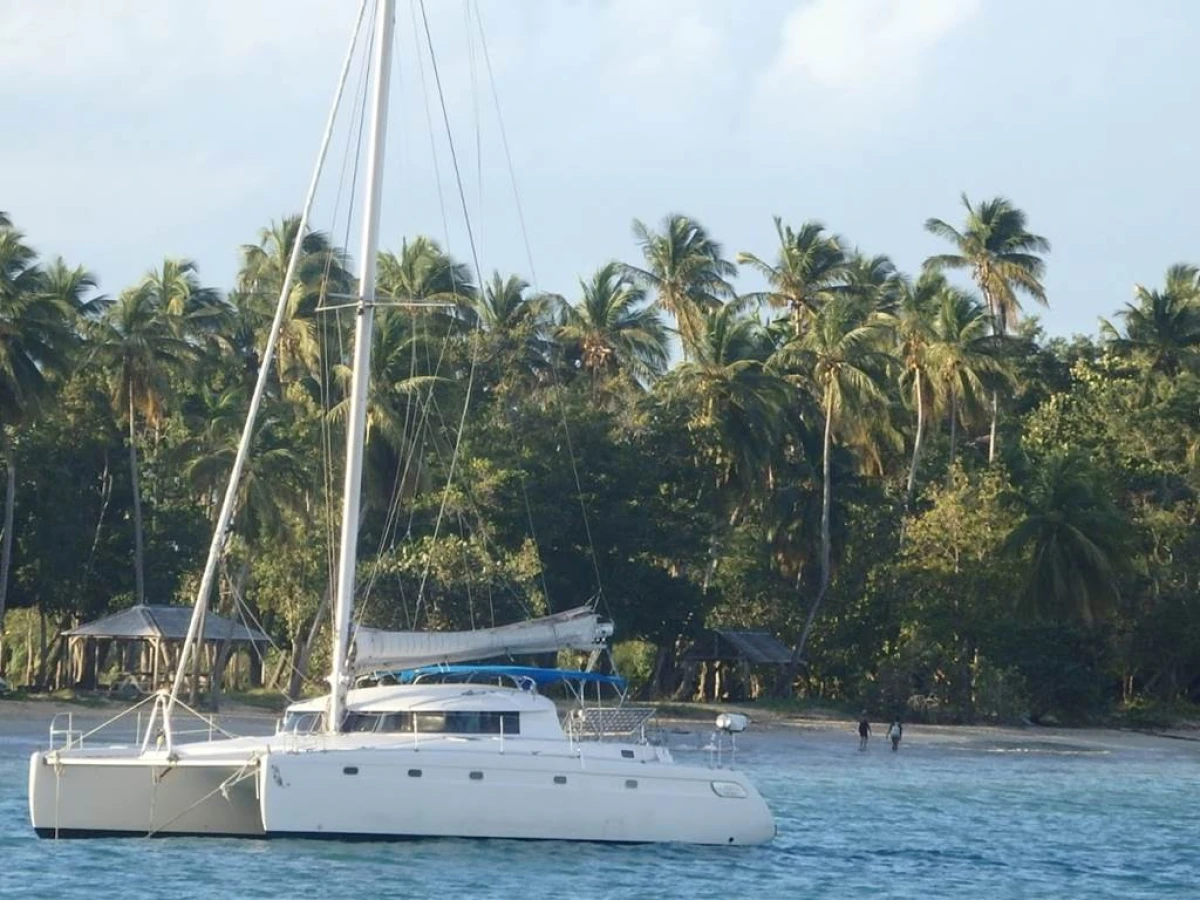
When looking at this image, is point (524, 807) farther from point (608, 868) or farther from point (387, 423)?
point (387, 423)

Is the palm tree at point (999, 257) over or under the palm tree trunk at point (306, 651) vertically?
over

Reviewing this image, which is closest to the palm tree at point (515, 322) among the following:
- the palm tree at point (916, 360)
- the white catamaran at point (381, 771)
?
the palm tree at point (916, 360)

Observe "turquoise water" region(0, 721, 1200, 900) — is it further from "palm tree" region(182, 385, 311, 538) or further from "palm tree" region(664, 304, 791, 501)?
"palm tree" region(664, 304, 791, 501)

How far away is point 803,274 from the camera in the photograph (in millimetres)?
71688

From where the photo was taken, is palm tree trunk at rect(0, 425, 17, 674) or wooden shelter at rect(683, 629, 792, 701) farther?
wooden shelter at rect(683, 629, 792, 701)

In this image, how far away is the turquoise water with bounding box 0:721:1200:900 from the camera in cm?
2255

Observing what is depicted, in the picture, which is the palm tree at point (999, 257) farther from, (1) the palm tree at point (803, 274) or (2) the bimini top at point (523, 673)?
(2) the bimini top at point (523, 673)

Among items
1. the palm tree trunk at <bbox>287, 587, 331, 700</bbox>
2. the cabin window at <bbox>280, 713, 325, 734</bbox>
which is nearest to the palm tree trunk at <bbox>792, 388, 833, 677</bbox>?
the palm tree trunk at <bbox>287, 587, 331, 700</bbox>

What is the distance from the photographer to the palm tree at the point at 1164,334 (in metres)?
70.3

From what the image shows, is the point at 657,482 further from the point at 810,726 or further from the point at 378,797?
the point at 378,797

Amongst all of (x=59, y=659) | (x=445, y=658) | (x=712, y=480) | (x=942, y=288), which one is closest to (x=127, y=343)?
(x=59, y=659)

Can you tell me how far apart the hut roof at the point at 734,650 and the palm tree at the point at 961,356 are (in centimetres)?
859

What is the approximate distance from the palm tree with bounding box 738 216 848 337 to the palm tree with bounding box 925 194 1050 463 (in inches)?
221

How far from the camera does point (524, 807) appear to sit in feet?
77.3
